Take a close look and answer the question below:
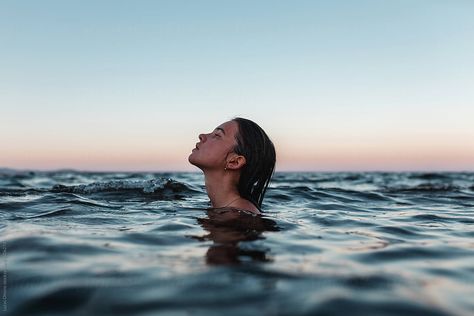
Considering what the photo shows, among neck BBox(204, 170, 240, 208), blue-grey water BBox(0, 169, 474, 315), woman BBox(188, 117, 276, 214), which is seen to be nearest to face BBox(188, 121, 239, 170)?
woman BBox(188, 117, 276, 214)

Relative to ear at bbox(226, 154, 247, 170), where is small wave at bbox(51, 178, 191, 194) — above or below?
below

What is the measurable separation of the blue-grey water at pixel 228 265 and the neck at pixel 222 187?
43 cm

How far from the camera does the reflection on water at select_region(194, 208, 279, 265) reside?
3.20m

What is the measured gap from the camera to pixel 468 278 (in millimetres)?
2953

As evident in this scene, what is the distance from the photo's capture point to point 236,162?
5.71 meters

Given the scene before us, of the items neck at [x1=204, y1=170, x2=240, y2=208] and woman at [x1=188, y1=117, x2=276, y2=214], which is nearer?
woman at [x1=188, y1=117, x2=276, y2=214]

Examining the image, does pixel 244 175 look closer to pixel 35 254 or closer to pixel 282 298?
pixel 35 254

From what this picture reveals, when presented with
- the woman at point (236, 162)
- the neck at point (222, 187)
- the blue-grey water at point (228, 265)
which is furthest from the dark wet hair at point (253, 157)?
the blue-grey water at point (228, 265)

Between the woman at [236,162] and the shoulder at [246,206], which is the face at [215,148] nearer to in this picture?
the woman at [236,162]

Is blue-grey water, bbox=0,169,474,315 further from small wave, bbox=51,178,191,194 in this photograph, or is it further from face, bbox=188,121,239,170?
small wave, bbox=51,178,191,194

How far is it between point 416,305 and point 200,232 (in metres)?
2.38

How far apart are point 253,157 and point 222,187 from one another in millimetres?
587

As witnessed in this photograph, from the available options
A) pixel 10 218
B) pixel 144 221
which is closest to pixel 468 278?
pixel 144 221

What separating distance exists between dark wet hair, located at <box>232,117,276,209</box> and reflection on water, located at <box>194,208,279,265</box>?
0.43m
